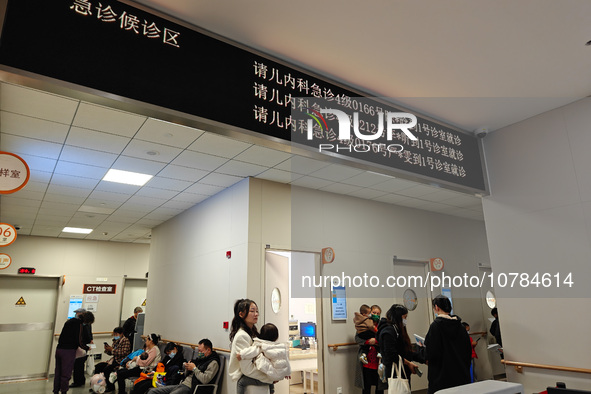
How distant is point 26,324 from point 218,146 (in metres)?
8.54

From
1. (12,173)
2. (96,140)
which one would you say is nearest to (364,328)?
(96,140)

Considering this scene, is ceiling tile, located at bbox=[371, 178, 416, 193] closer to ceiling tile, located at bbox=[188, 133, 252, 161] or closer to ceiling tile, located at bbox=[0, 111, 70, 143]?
ceiling tile, located at bbox=[188, 133, 252, 161]

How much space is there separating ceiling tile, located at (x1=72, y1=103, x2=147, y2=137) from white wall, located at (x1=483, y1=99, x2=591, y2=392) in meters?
3.82

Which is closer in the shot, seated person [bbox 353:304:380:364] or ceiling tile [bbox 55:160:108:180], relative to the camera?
ceiling tile [bbox 55:160:108:180]

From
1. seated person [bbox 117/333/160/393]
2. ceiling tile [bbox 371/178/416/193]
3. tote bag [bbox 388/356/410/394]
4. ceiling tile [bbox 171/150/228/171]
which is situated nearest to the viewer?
tote bag [bbox 388/356/410/394]

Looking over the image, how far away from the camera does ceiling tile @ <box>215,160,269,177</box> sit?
511 cm

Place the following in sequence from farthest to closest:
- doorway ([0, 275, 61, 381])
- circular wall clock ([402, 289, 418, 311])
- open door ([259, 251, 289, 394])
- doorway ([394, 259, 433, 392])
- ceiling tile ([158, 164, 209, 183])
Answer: doorway ([0, 275, 61, 381])
circular wall clock ([402, 289, 418, 311])
doorway ([394, 259, 433, 392])
open door ([259, 251, 289, 394])
ceiling tile ([158, 164, 209, 183])

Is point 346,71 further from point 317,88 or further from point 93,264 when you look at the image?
point 93,264

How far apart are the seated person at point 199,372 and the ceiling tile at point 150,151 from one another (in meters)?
2.62

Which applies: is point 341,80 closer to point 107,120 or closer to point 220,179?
point 107,120

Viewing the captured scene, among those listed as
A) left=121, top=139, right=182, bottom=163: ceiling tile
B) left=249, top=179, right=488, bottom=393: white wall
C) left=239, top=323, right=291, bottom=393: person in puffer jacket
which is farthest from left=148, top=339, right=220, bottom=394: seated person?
left=121, top=139, right=182, bottom=163: ceiling tile

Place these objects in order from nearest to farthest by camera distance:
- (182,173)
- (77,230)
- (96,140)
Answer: (96,140), (182,173), (77,230)
